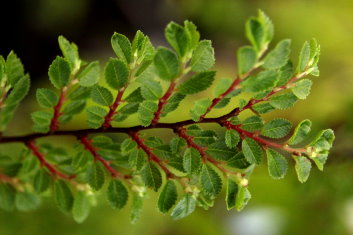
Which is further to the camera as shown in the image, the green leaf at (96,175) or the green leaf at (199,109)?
the green leaf at (96,175)

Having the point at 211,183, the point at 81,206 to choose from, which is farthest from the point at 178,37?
the point at 81,206

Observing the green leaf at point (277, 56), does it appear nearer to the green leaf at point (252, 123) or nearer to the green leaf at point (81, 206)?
the green leaf at point (252, 123)

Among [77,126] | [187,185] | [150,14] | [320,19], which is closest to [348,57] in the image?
[320,19]

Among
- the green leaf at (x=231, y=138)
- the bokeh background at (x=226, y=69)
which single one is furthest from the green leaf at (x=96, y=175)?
the bokeh background at (x=226, y=69)

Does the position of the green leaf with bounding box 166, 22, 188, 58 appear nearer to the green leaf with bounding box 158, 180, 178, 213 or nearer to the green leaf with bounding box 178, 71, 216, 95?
the green leaf with bounding box 178, 71, 216, 95

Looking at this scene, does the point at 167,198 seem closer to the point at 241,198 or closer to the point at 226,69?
the point at 241,198

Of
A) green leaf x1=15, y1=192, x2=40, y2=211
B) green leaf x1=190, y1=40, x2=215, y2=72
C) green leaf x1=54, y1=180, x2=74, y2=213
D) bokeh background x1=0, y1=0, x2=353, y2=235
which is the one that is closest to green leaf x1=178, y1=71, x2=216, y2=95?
green leaf x1=190, y1=40, x2=215, y2=72
